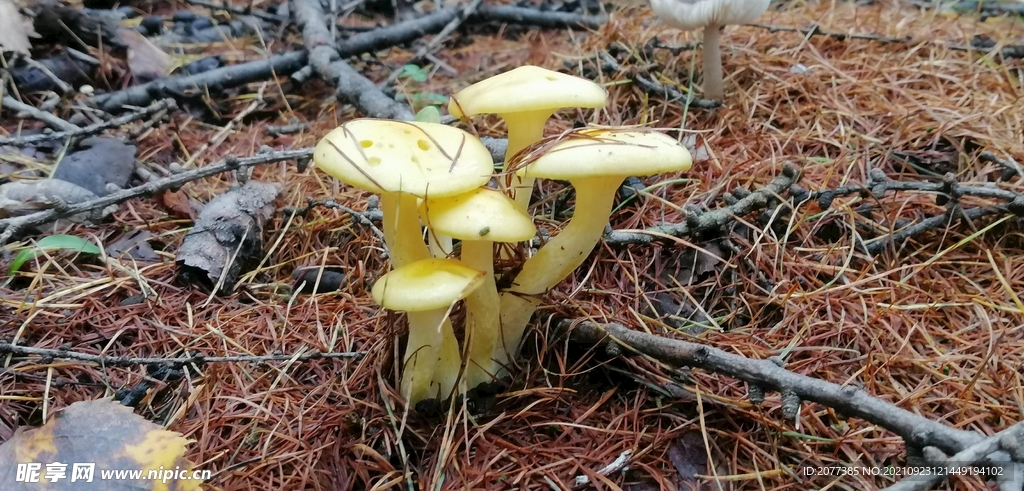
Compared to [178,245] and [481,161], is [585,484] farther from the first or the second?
[178,245]

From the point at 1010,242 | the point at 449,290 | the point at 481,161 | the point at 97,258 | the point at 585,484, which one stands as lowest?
the point at 97,258

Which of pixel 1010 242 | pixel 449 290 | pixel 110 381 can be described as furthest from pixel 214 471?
pixel 1010 242

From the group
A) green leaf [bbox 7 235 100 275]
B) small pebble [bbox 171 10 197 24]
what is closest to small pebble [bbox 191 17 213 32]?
small pebble [bbox 171 10 197 24]

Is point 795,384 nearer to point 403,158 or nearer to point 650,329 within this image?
point 650,329

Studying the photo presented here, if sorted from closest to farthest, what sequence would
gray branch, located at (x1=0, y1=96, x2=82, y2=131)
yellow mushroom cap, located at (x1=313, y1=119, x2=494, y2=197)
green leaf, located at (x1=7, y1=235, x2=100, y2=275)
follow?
yellow mushroom cap, located at (x1=313, y1=119, x2=494, y2=197) < green leaf, located at (x1=7, y1=235, x2=100, y2=275) < gray branch, located at (x1=0, y1=96, x2=82, y2=131)

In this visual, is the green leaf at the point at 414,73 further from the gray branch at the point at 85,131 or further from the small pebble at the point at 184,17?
the small pebble at the point at 184,17

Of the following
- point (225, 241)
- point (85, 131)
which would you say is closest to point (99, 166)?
point (85, 131)

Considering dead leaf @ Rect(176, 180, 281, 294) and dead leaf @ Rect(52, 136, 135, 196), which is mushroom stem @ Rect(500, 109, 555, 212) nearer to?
dead leaf @ Rect(176, 180, 281, 294)
